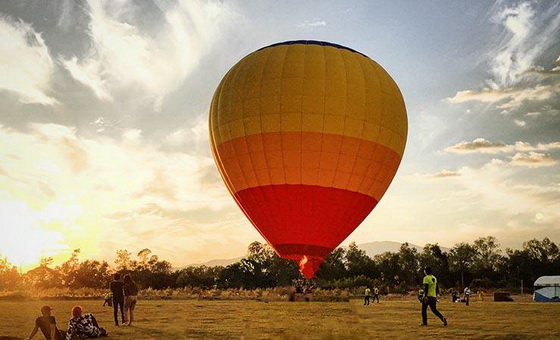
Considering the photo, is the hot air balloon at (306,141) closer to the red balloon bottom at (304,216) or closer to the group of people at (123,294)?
the red balloon bottom at (304,216)

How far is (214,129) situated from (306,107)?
550 centimetres

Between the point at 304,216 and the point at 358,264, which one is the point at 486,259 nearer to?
the point at 358,264

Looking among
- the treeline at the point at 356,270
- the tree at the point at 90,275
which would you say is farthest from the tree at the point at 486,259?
the tree at the point at 90,275

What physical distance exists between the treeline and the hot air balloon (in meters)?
54.0

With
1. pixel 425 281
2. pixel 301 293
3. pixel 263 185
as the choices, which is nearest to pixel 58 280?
pixel 301 293

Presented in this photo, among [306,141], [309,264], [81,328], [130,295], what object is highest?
[306,141]

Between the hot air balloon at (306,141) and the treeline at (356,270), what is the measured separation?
177 ft

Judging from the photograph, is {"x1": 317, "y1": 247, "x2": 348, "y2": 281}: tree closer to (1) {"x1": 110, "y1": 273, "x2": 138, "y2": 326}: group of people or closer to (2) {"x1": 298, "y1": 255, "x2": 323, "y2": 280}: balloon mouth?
(2) {"x1": 298, "y1": 255, "x2": 323, "y2": 280}: balloon mouth

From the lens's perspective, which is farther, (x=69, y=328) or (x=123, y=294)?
(x=123, y=294)

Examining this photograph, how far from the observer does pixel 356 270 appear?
100 m

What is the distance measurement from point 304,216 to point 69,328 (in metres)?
16.8

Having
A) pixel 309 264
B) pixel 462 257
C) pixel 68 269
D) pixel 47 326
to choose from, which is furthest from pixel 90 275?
pixel 47 326

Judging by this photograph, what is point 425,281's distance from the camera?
17.7m

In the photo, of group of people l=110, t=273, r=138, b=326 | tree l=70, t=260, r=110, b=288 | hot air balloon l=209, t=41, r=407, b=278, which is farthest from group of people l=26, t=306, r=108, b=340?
tree l=70, t=260, r=110, b=288
